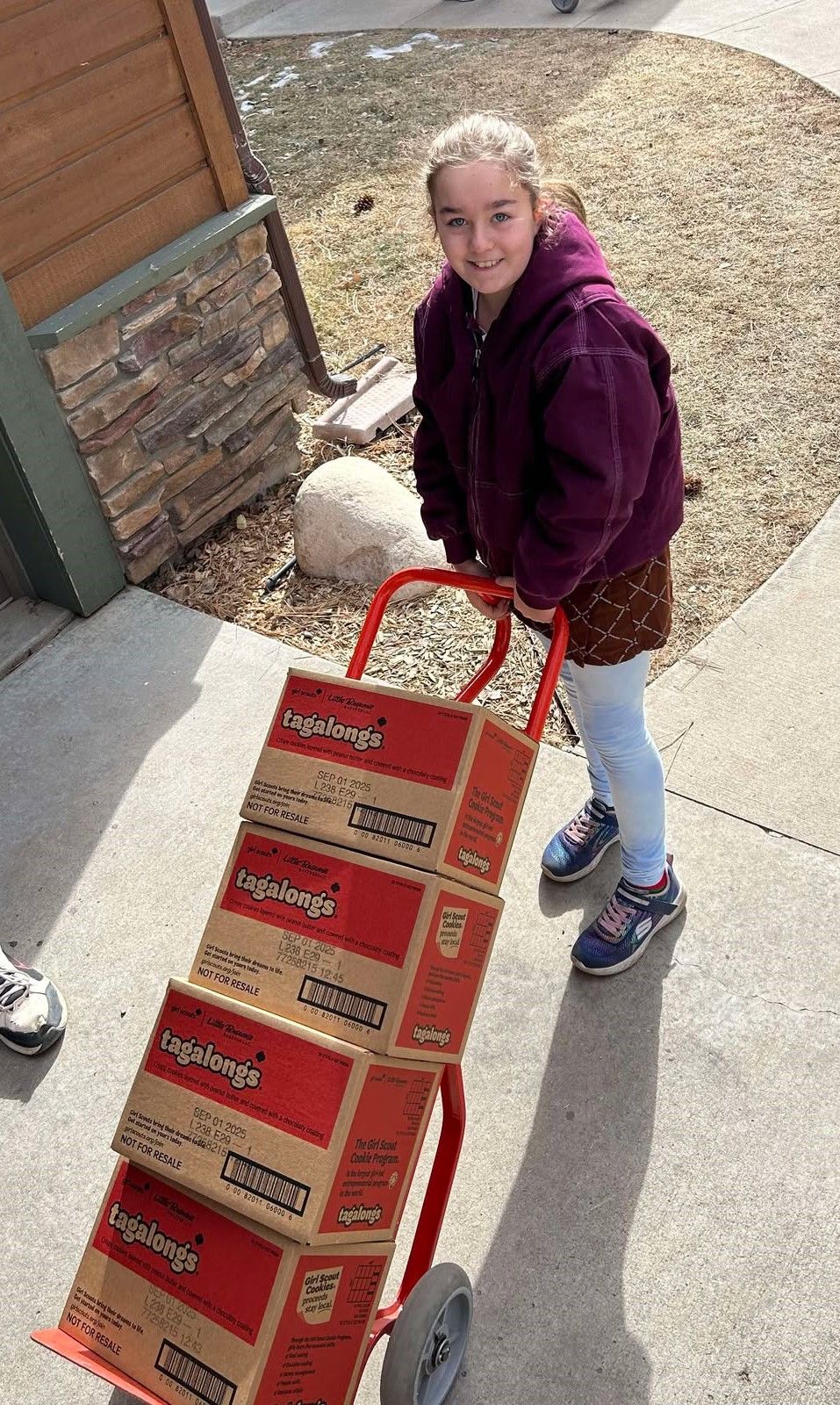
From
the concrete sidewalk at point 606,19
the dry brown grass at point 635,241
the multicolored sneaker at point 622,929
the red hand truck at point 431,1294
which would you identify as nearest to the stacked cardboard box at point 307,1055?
the red hand truck at point 431,1294

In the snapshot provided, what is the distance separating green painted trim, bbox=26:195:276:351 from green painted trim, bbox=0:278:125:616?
0.12 meters

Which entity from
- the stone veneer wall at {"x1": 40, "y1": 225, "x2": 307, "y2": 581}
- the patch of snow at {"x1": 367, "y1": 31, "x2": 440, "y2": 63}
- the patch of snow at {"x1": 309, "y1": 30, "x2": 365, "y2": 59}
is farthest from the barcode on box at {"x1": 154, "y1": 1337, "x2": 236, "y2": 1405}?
the patch of snow at {"x1": 309, "y1": 30, "x2": 365, "y2": 59}

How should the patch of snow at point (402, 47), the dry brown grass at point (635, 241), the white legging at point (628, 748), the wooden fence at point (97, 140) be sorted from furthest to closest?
the patch of snow at point (402, 47)
the dry brown grass at point (635, 241)
the wooden fence at point (97, 140)
the white legging at point (628, 748)

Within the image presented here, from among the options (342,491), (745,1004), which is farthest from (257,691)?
(745,1004)

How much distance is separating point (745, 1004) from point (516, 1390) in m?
0.99

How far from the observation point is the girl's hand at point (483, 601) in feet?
8.34

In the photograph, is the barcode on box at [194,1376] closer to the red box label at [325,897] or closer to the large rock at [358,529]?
the red box label at [325,897]

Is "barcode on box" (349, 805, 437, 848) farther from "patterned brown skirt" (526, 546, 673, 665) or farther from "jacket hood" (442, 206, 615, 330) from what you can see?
"jacket hood" (442, 206, 615, 330)

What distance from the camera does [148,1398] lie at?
1840 millimetres

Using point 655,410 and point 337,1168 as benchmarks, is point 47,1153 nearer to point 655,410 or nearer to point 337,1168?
point 337,1168

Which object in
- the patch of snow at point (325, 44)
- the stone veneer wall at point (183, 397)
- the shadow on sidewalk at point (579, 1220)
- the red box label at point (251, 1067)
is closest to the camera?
the red box label at point (251, 1067)

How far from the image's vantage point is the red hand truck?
2020 mm

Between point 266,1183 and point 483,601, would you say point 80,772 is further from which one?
point 266,1183

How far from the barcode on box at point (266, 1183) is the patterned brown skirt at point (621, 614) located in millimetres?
1181
